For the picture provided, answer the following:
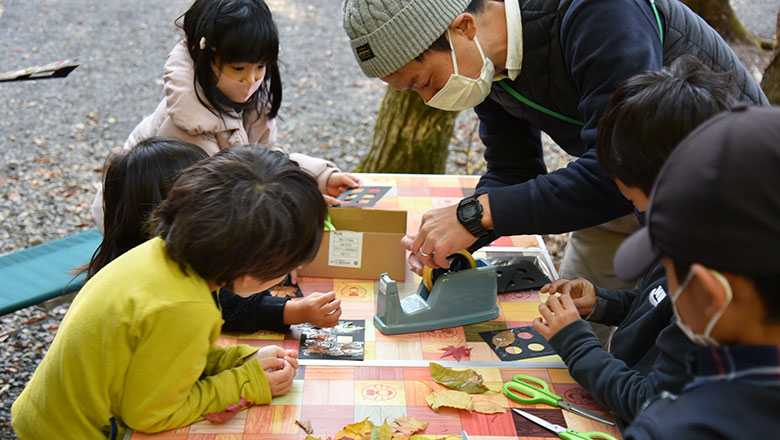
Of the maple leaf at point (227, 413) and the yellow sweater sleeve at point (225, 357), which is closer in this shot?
the maple leaf at point (227, 413)

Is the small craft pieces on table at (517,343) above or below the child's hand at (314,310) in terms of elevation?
below

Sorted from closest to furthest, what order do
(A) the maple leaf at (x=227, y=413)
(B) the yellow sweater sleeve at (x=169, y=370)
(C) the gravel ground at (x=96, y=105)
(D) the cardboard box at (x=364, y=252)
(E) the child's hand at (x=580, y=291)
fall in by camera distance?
(B) the yellow sweater sleeve at (x=169, y=370) < (A) the maple leaf at (x=227, y=413) < (E) the child's hand at (x=580, y=291) < (D) the cardboard box at (x=364, y=252) < (C) the gravel ground at (x=96, y=105)

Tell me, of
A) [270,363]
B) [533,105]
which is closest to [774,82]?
[533,105]

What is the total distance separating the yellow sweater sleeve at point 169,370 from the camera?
128 cm

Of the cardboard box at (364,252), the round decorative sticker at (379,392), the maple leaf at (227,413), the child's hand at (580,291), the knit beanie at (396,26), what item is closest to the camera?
the maple leaf at (227,413)

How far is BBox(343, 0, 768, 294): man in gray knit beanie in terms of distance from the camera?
160 cm

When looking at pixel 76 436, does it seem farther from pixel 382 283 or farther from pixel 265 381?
pixel 382 283

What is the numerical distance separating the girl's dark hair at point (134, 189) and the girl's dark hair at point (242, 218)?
1.27 ft

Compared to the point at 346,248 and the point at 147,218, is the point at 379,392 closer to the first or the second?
the point at 346,248

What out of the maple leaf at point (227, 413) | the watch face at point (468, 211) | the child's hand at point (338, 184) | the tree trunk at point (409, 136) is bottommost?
the tree trunk at point (409, 136)

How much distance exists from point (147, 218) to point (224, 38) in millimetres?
793

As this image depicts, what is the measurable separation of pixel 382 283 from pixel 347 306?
190 millimetres

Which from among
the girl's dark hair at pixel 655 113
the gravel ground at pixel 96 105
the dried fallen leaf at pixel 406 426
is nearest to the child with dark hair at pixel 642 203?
the girl's dark hair at pixel 655 113

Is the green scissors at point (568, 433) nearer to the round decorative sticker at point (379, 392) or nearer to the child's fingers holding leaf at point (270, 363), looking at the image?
the round decorative sticker at point (379, 392)
